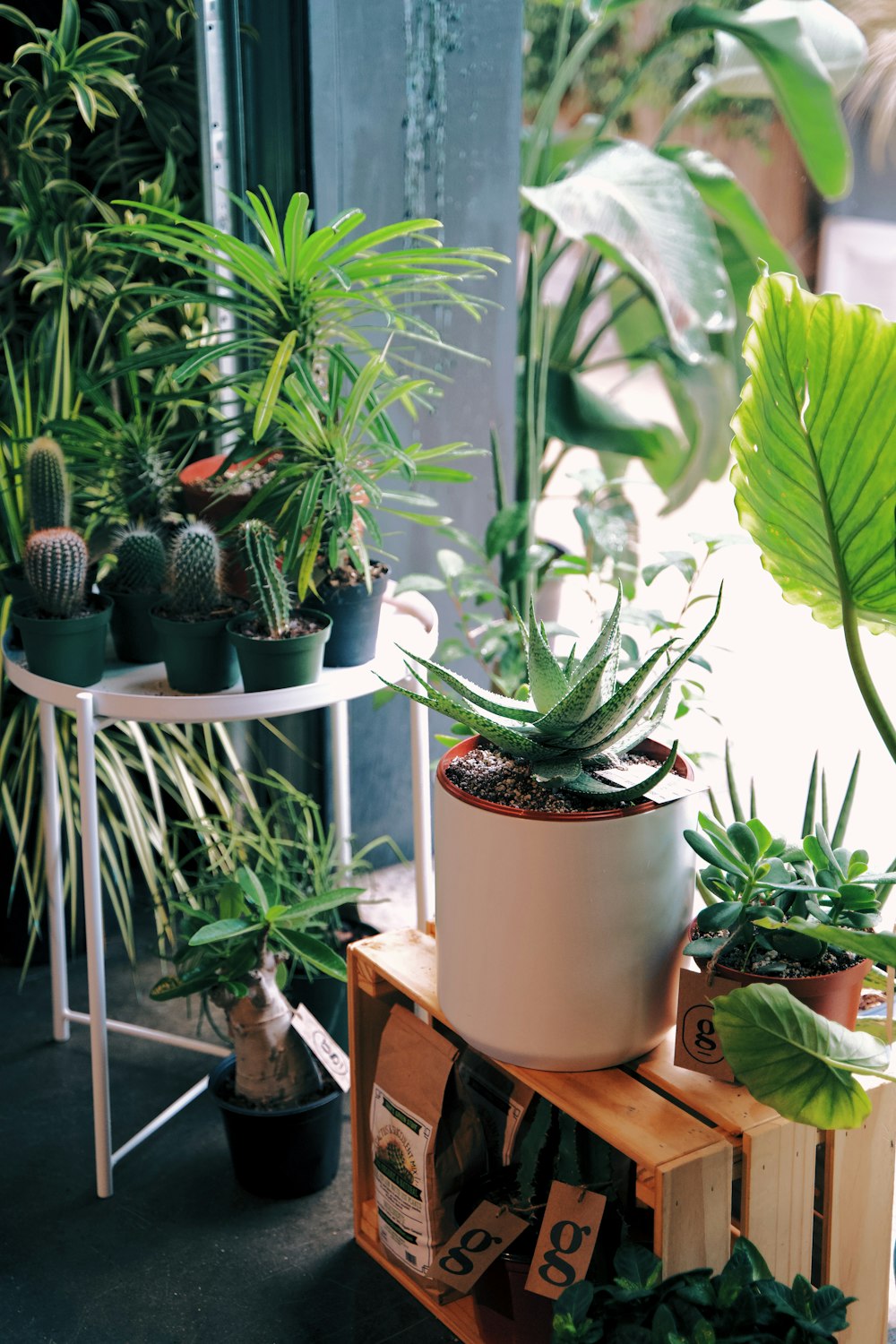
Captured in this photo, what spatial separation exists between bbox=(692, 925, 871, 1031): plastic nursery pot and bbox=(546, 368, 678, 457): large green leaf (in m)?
1.75

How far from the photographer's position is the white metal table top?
1.66 metres

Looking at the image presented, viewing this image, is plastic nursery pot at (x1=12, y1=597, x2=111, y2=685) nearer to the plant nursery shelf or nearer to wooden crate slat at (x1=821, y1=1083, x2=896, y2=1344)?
the plant nursery shelf

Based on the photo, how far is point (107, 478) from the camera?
77.1 inches

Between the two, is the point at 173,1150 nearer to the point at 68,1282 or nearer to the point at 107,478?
the point at 68,1282

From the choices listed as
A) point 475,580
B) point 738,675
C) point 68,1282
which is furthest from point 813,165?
point 68,1282

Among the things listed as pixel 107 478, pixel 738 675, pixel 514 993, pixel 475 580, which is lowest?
pixel 738 675

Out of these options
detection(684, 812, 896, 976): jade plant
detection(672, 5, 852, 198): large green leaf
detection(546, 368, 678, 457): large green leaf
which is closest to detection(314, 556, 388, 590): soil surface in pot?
detection(684, 812, 896, 976): jade plant

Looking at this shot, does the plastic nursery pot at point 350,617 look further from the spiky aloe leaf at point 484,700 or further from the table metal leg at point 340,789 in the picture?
the spiky aloe leaf at point 484,700

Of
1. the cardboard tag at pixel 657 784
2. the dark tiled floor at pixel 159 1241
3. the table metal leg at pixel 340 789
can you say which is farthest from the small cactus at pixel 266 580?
the dark tiled floor at pixel 159 1241

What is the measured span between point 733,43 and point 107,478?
1.69 meters

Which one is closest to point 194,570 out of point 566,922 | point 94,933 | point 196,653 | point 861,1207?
point 196,653

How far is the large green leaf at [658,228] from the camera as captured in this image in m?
2.26

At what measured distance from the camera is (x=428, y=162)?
7.76ft

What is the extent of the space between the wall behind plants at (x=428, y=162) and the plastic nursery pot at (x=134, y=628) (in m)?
0.73
